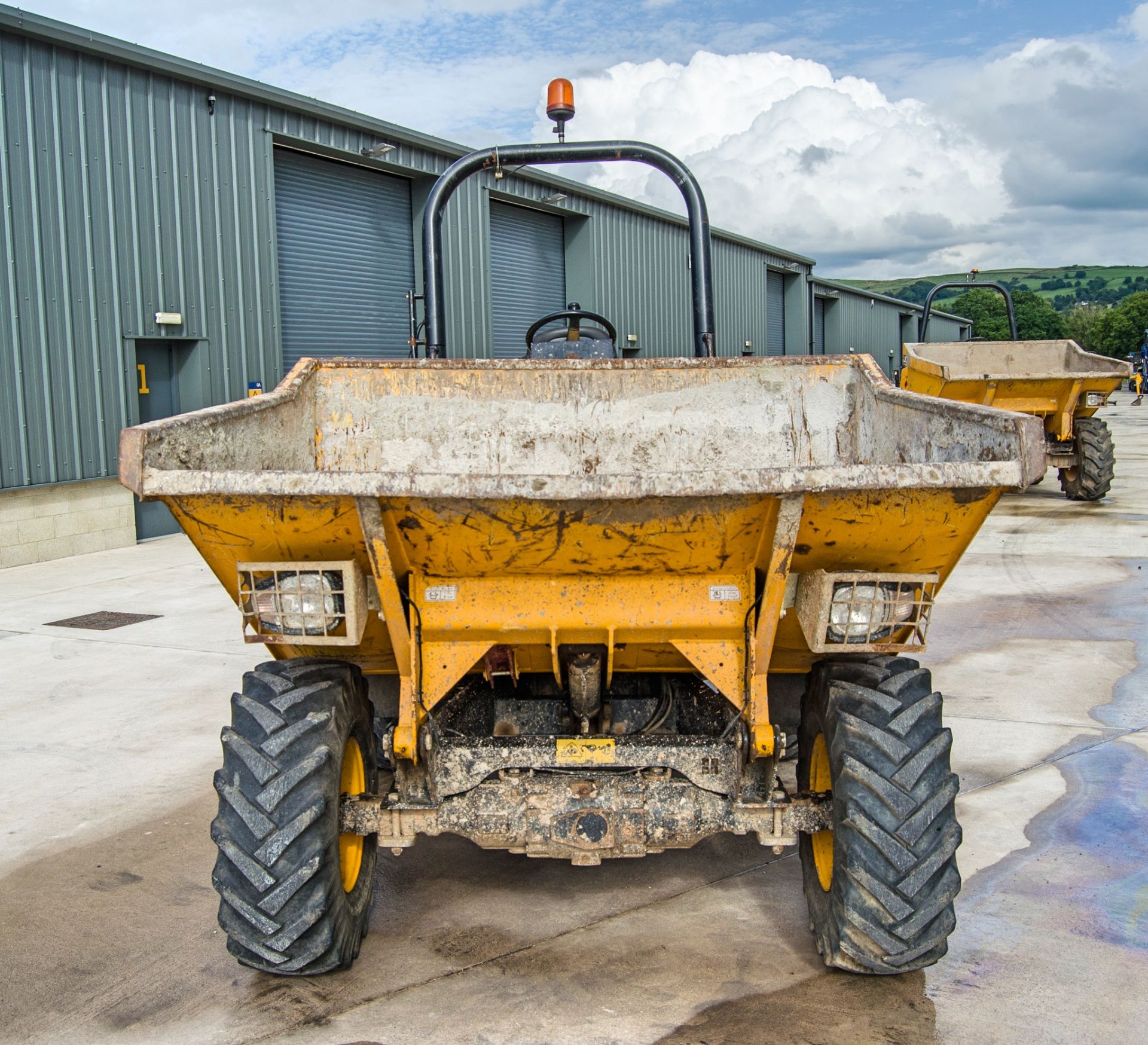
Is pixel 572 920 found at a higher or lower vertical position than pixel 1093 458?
lower

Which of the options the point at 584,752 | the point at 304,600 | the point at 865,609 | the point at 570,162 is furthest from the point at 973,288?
the point at 304,600

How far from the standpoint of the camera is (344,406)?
425 cm

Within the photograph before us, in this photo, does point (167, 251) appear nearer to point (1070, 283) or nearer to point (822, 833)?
point (822, 833)

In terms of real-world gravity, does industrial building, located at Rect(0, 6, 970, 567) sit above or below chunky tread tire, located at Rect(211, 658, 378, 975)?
above

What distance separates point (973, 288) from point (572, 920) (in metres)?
14.8

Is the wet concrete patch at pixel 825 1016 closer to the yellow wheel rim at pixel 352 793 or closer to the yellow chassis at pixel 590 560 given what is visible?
the yellow chassis at pixel 590 560

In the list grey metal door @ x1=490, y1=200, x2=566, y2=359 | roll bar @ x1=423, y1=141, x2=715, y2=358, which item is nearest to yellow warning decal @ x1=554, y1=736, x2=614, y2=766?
roll bar @ x1=423, y1=141, x2=715, y2=358

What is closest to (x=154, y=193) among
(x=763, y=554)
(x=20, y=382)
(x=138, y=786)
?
(x=20, y=382)

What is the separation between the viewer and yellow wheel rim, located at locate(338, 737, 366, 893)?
3.33 m

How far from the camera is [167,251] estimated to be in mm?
11523

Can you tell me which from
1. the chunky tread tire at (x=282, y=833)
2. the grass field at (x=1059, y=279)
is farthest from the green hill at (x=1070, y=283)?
the chunky tread tire at (x=282, y=833)

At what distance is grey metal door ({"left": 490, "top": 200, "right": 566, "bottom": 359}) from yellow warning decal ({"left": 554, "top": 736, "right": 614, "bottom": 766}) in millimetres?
14580

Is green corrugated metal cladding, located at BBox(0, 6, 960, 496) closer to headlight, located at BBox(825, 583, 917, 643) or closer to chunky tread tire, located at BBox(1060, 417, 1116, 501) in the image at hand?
chunky tread tire, located at BBox(1060, 417, 1116, 501)

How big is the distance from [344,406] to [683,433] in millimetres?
1358
